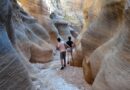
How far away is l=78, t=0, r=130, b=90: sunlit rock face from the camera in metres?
4.77

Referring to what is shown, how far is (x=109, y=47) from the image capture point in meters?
6.28

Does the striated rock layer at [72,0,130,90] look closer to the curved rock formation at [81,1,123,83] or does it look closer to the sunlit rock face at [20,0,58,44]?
the curved rock formation at [81,1,123,83]

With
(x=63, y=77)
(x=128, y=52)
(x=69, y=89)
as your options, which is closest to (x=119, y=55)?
(x=128, y=52)

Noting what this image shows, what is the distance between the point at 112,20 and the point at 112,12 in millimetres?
242

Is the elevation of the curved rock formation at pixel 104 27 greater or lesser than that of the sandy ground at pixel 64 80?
greater

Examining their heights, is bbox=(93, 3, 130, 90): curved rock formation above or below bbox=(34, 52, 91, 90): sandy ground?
above

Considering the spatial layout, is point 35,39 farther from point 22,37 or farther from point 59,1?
point 59,1

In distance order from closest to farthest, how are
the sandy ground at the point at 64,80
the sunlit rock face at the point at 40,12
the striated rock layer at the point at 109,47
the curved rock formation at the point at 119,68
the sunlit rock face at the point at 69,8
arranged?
the curved rock formation at the point at 119,68
the striated rock layer at the point at 109,47
the sandy ground at the point at 64,80
the sunlit rock face at the point at 40,12
the sunlit rock face at the point at 69,8

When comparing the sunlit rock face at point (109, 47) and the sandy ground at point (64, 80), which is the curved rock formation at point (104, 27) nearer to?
the sunlit rock face at point (109, 47)

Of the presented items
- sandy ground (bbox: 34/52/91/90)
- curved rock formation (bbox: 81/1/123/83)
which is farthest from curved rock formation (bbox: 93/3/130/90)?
sandy ground (bbox: 34/52/91/90)

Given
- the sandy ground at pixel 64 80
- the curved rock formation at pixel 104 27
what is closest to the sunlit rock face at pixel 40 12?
the sandy ground at pixel 64 80

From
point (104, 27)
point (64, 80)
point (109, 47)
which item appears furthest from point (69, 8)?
point (109, 47)

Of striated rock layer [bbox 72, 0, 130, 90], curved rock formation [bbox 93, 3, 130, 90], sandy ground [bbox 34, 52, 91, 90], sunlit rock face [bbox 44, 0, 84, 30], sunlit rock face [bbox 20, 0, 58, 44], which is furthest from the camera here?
sunlit rock face [bbox 44, 0, 84, 30]

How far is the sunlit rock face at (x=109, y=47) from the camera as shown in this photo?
4768 mm
